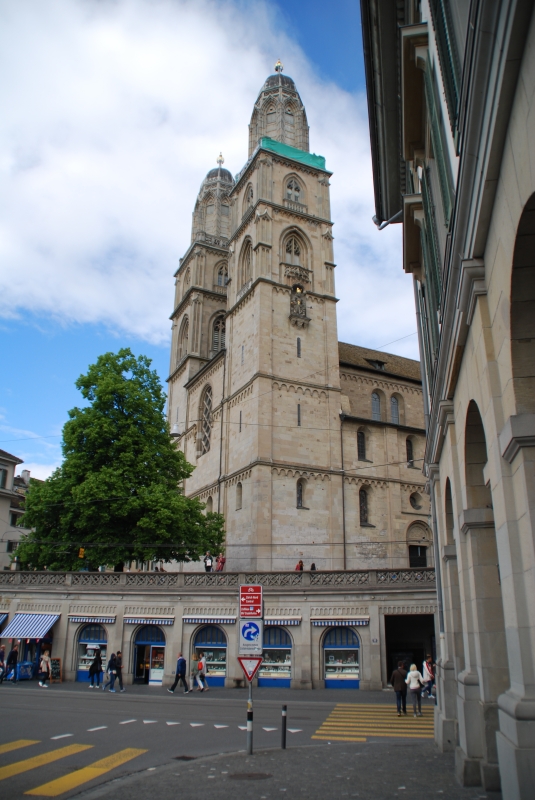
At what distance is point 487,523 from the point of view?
29.0 ft

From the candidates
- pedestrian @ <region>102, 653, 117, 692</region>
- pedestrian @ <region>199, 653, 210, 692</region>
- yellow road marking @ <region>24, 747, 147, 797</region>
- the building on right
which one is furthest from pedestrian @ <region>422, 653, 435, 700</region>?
yellow road marking @ <region>24, 747, 147, 797</region>

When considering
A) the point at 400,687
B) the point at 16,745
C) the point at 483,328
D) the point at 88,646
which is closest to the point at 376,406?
the point at 88,646

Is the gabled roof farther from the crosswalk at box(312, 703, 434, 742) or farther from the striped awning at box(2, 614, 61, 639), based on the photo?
the crosswalk at box(312, 703, 434, 742)

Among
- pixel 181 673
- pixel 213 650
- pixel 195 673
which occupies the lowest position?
pixel 195 673

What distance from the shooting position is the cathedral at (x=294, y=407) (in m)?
36.4

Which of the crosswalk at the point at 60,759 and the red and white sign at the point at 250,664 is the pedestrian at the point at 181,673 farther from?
the red and white sign at the point at 250,664

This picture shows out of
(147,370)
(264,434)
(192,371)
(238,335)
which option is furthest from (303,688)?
(192,371)

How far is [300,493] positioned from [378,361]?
632 inches

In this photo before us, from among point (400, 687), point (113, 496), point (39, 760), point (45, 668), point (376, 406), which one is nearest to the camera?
point (39, 760)

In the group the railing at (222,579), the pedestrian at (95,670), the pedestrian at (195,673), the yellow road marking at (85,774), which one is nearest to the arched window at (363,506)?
the railing at (222,579)

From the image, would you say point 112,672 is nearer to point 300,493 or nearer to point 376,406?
point 300,493

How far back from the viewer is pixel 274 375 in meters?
38.8

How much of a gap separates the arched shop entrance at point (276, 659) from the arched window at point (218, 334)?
3344 cm

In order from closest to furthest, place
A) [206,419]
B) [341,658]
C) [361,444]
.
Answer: [341,658] → [361,444] → [206,419]
